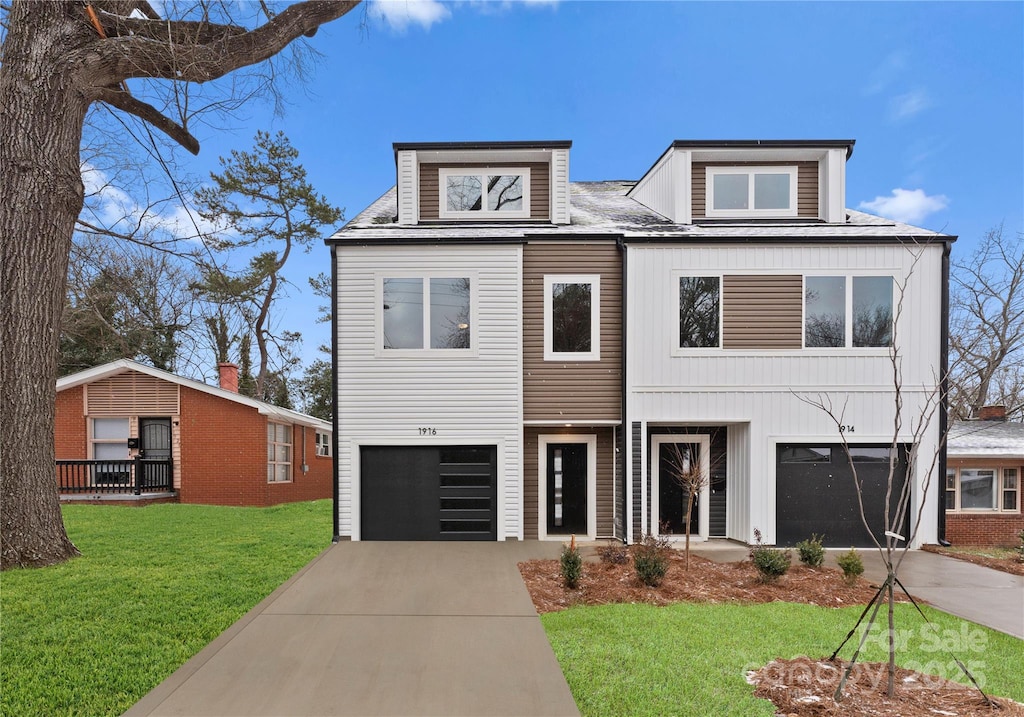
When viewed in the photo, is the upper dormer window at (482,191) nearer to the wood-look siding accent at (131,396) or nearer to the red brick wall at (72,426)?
the wood-look siding accent at (131,396)

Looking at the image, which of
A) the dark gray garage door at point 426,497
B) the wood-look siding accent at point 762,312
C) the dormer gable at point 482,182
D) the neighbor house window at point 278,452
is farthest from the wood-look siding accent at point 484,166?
the neighbor house window at point 278,452

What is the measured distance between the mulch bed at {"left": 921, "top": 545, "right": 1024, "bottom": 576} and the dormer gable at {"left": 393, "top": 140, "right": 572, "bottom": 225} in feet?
30.4

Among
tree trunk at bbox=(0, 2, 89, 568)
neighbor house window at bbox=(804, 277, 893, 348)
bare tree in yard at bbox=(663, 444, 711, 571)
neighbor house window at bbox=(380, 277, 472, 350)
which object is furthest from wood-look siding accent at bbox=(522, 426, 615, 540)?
tree trunk at bbox=(0, 2, 89, 568)

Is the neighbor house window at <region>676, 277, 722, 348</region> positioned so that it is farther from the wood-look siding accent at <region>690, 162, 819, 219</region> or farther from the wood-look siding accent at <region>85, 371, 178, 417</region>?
the wood-look siding accent at <region>85, 371, 178, 417</region>

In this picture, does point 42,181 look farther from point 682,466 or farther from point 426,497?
point 682,466

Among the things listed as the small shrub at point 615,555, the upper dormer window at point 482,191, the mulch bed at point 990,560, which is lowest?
the mulch bed at point 990,560

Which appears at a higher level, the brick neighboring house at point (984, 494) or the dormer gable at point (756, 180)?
the dormer gable at point (756, 180)

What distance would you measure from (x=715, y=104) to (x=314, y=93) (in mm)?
11734

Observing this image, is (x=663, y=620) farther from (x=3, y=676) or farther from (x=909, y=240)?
(x=909, y=240)

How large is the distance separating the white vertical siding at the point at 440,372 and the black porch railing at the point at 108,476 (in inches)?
356

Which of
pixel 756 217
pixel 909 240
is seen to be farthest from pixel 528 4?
pixel 909 240

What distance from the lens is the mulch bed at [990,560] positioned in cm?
830

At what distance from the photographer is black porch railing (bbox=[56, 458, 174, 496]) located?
14.4 m

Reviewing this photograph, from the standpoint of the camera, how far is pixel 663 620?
5531 millimetres
